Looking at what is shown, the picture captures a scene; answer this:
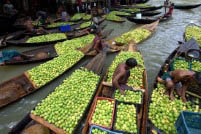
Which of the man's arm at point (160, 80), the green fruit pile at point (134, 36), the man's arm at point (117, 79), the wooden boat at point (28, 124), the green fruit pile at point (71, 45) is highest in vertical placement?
the green fruit pile at point (134, 36)

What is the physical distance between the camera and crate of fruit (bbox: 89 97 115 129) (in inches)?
132

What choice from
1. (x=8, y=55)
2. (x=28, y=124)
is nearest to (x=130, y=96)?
(x=28, y=124)

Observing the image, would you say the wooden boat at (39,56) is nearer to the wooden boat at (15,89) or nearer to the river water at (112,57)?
the river water at (112,57)

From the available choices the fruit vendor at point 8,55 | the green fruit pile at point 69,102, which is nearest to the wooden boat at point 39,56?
the fruit vendor at point 8,55

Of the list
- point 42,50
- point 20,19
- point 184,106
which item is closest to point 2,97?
point 42,50

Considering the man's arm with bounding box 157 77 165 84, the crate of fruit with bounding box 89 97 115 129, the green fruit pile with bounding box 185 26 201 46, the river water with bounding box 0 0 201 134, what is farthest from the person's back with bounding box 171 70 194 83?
the green fruit pile with bounding box 185 26 201 46

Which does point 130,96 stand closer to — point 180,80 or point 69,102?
point 180,80

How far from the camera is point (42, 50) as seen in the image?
26.6 feet

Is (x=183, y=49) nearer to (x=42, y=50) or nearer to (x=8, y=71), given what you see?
(x=42, y=50)

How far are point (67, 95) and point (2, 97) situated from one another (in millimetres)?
2273

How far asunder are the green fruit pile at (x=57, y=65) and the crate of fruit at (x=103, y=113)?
2.61 meters

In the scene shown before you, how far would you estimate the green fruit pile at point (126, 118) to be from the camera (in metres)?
3.23

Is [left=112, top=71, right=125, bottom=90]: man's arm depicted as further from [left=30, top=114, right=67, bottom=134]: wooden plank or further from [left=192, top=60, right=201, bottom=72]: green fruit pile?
[left=192, top=60, right=201, bottom=72]: green fruit pile

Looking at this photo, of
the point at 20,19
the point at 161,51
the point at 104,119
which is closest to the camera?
the point at 104,119
